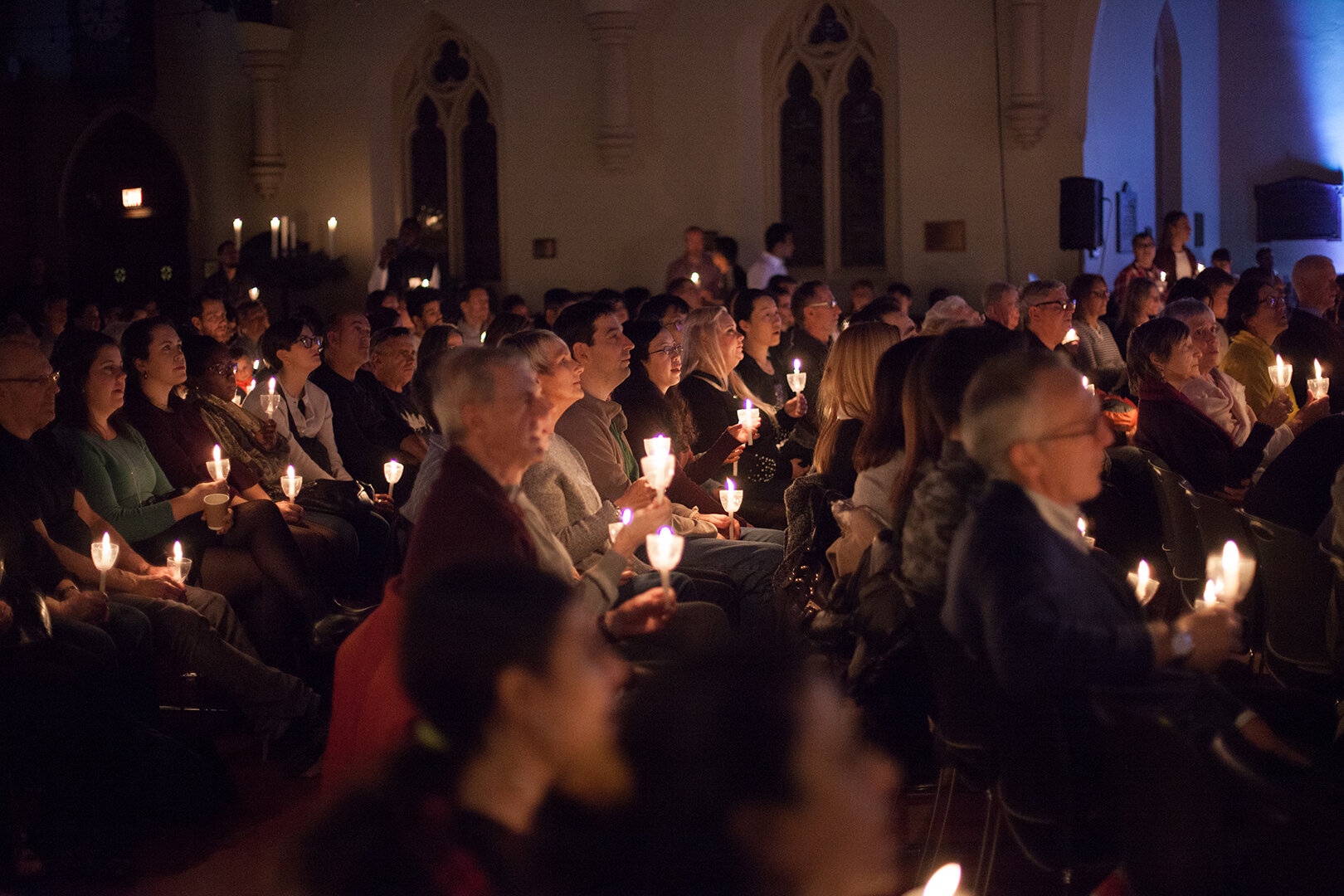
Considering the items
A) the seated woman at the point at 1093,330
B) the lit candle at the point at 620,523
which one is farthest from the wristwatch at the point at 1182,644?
the seated woman at the point at 1093,330

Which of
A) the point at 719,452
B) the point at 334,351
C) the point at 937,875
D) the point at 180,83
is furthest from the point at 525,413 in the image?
the point at 180,83

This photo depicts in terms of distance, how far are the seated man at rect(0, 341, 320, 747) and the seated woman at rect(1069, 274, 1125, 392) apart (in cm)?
589

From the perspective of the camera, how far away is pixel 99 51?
16.2 metres

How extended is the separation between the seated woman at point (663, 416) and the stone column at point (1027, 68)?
778 centimetres

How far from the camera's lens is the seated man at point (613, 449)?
508cm

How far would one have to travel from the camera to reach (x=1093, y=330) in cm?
924

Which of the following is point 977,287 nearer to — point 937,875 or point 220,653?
point 220,653

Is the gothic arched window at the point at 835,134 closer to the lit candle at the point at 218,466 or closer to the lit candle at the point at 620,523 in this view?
the lit candle at the point at 218,466

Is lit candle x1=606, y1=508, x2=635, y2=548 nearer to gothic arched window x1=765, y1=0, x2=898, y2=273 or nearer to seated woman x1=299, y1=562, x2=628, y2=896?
seated woman x1=299, y1=562, x2=628, y2=896

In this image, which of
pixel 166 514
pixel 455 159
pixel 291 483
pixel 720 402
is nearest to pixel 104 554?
pixel 166 514

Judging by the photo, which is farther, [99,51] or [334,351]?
[99,51]

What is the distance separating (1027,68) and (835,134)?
220cm

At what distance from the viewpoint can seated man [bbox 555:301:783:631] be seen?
16.7ft

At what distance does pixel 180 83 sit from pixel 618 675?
15789 mm
